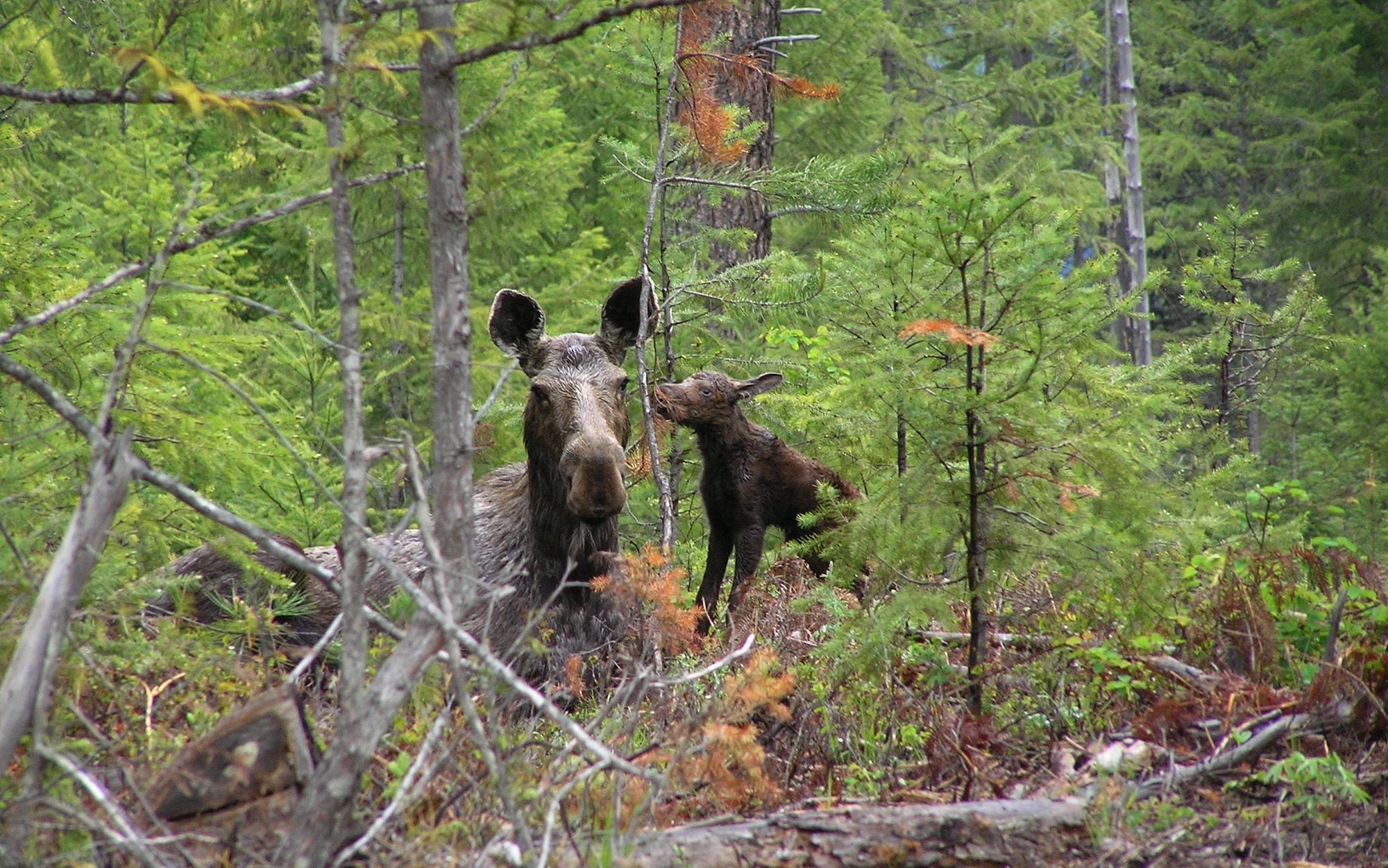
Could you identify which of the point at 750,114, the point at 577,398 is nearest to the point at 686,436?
the point at 750,114

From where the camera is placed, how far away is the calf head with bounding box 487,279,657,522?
594 centimetres

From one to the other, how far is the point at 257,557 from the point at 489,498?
151cm

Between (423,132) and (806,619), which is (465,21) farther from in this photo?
(806,619)

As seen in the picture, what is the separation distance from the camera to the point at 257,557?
761cm

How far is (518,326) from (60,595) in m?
3.95

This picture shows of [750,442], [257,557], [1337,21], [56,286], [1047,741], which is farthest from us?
[1337,21]

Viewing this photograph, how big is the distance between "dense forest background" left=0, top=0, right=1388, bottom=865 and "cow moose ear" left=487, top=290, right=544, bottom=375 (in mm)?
603

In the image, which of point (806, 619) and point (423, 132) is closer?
point (423, 132)

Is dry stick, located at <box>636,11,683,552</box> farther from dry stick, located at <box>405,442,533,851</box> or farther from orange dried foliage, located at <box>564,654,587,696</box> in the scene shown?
dry stick, located at <box>405,442,533,851</box>

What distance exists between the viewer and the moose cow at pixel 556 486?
6395 millimetres

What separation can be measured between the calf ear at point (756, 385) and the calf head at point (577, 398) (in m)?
1.66

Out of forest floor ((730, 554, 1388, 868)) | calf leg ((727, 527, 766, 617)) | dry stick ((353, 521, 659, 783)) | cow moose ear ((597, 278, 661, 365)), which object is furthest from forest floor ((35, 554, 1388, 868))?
calf leg ((727, 527, 766, 617))

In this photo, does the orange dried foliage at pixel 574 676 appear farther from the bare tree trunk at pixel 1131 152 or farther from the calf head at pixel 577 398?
the bare tree trunk at pixel 1131 152

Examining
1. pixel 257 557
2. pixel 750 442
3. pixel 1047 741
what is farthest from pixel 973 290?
pixel 257 557
